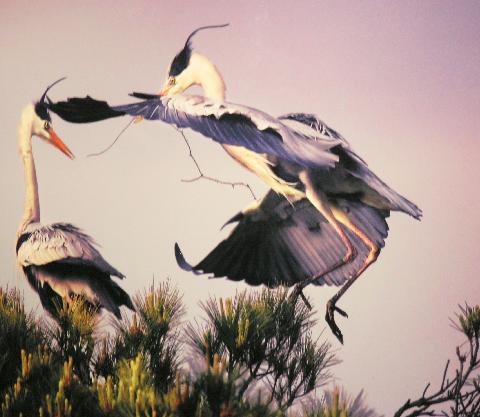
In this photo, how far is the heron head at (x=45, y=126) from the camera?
70.8 inches

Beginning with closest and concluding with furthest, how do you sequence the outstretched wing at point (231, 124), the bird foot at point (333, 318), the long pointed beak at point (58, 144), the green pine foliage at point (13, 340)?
the green pine foliage at point (13, 340)
the outstretched wing at point (231, 124)
the bird foot at point (333, 318)
the long pointed beak at point (58, 144)

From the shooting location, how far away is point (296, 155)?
1.42m

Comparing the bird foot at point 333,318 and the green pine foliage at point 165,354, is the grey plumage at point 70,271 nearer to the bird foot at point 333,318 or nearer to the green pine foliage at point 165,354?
the green pine foliage at point 165,354

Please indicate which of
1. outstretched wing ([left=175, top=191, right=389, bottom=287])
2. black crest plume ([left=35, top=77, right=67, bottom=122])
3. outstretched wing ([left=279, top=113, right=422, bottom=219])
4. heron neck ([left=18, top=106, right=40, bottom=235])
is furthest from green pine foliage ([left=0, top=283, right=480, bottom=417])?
black crest plume ([left=35, top=77, right=67, bottom=122])

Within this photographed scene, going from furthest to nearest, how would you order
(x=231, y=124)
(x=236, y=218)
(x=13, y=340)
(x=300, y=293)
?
(x=236, y=218) < (x=300, y=293) < (x=231, y=124) < (x=13, y=340)

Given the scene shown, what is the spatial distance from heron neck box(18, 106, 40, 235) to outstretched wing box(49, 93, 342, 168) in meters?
0.42

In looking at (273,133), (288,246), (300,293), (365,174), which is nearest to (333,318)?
(300,293)

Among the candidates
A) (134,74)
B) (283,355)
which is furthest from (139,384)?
(134,74)

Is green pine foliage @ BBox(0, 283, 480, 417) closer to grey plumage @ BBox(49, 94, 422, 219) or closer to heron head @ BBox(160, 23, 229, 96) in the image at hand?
grey plumage @ BBox(49, 94, 422, 219)

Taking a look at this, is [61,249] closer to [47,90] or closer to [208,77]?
[47,90]

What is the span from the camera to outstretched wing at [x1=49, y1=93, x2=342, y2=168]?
1365 mm

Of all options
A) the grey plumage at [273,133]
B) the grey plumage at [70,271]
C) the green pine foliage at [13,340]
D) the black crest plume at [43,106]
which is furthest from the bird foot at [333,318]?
the black crest plume at [43,106]

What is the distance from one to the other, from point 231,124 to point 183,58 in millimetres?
412

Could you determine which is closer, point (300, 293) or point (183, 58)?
point (300, 293)
